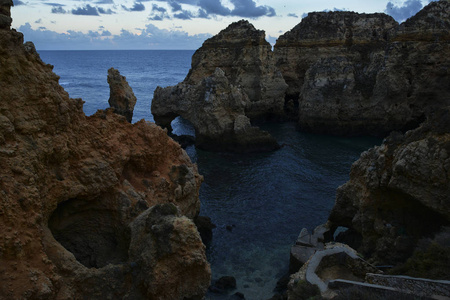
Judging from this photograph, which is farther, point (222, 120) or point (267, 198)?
point (222, 120)

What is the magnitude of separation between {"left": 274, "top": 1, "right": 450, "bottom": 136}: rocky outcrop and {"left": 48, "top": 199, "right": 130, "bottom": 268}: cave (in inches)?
1328

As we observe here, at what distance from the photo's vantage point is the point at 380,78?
1624 inches

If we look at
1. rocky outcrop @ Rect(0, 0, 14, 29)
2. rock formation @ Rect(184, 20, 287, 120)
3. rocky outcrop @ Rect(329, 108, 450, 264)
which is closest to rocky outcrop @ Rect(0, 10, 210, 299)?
rocky outcrop @ Rect(0, 0, 14, 29)

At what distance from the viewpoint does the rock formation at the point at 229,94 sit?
36.2 meters

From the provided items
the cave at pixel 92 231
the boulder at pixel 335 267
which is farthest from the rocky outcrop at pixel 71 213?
the boulder at pixel 335 267

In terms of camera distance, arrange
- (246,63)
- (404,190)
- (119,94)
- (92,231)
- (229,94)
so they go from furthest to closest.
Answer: (246,63), (229,94), (119,94), (404,190), (92,231)

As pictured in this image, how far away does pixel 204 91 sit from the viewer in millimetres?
36469

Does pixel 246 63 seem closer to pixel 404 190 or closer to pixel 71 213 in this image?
pixel 404 190

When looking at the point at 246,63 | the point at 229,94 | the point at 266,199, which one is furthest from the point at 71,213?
the point at 246,63

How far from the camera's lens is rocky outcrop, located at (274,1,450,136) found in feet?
127

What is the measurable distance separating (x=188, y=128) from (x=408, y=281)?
1673 inches

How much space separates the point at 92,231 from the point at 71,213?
36.6 inches

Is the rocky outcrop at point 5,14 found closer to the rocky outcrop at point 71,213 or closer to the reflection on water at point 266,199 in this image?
the rocky outcrop at point 71,213

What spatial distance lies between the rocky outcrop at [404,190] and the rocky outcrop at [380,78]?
24.9 meters
